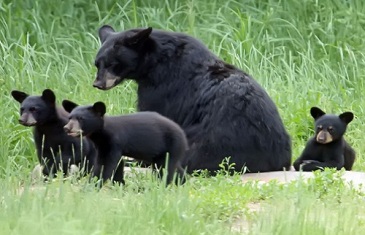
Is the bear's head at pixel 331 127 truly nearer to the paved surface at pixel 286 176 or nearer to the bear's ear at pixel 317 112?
the bear's ear at pixel 317 112

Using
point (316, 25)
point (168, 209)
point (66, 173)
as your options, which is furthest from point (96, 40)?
point (168, 209)

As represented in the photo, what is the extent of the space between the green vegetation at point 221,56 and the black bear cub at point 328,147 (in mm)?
764

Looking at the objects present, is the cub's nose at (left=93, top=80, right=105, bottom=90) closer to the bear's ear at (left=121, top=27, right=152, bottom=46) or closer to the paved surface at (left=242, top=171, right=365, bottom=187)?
the bear's ear at (left=121, top=27, right=152, bottom=46)

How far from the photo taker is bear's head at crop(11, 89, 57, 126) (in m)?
8.66

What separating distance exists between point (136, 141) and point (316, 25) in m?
5.85

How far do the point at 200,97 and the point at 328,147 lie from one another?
120 centimetres

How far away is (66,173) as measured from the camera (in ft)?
28.6

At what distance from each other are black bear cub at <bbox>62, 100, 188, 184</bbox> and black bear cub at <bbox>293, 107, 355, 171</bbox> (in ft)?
5.29

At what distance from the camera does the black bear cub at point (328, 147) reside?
9.58m

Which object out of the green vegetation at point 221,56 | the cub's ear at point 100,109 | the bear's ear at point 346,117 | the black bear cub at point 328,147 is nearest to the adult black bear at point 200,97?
the black bear cub at point 328,147

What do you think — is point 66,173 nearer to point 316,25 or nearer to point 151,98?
point 151,98

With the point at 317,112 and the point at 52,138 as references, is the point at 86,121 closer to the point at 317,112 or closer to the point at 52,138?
the point at 52,138

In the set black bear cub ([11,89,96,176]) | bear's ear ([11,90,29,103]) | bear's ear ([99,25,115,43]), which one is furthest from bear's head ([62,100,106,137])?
bear's ear ([99,25,115,43])

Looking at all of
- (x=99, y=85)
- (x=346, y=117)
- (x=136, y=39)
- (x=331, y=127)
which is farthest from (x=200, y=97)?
(x=346, y=117)
